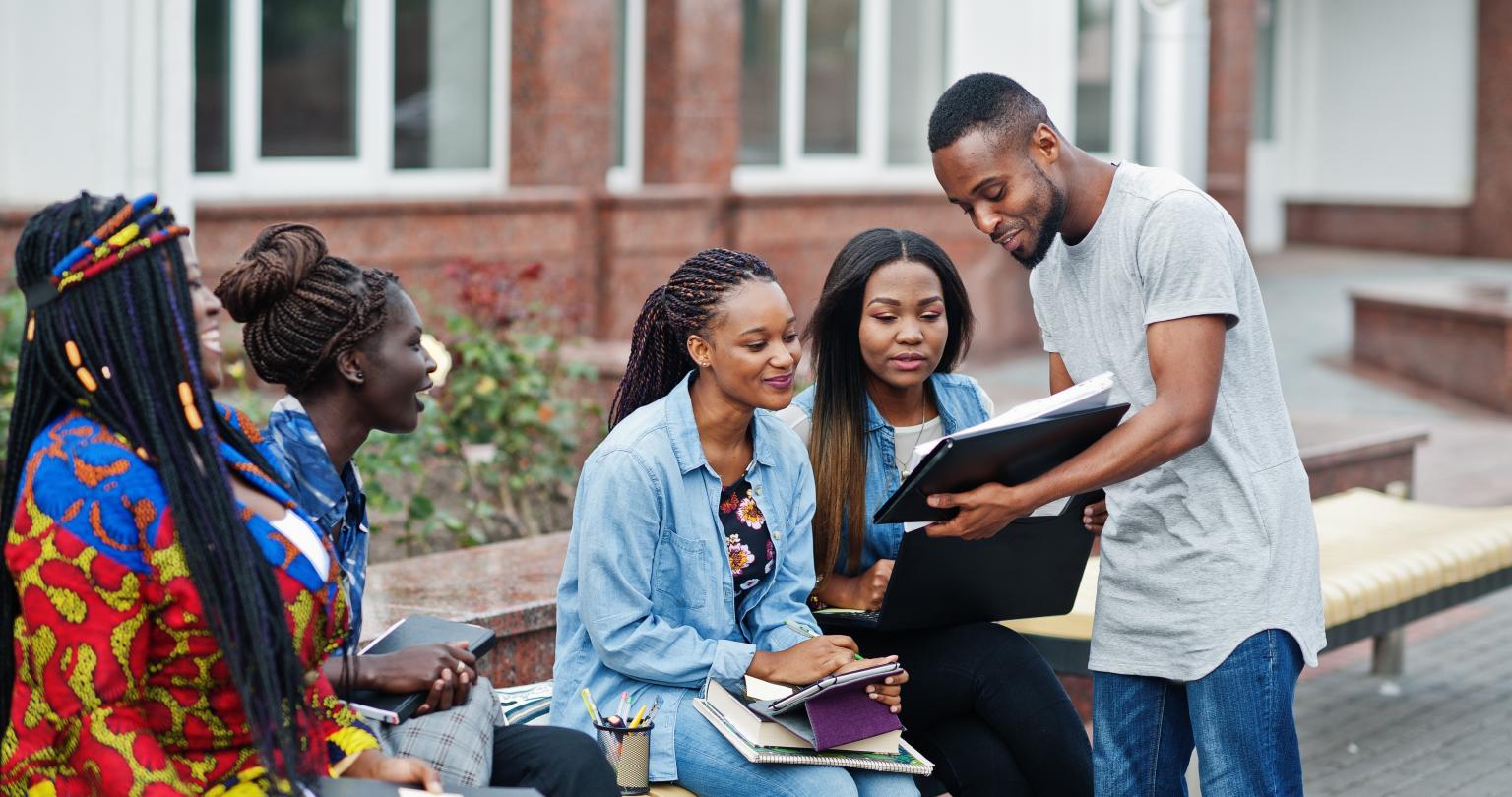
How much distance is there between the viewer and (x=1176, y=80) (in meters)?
7.06

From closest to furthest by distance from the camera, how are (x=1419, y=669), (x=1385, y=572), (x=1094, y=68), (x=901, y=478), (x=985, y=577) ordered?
(x=985, y=577)
(x=901, y=478)
(x=1385, y=572)
(x=1419, y=669)
(x=1094, y=68)

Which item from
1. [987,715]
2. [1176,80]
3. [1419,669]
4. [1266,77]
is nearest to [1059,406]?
[987,715]

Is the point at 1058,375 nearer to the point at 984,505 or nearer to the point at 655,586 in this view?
the point at 984,505

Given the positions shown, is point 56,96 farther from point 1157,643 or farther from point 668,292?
point 1157,643

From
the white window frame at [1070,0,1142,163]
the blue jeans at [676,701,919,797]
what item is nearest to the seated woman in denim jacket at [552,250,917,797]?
the blue jeans at [676,701,919,797]

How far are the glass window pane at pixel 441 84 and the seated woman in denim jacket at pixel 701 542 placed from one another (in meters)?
7.87

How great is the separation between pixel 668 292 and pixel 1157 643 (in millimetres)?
1252

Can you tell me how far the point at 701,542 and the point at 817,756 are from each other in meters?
0.49

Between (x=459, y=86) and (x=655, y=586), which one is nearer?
(x=655, y=586)

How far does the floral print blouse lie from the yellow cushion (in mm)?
1303

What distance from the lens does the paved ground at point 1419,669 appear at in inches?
221

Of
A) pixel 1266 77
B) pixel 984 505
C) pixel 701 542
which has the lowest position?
pixel 701 542

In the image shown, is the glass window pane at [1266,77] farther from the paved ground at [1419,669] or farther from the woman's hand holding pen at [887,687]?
the woman's hand holding pen at [887,687]

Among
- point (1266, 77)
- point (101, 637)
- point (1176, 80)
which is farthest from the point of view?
point (1266, 77)
